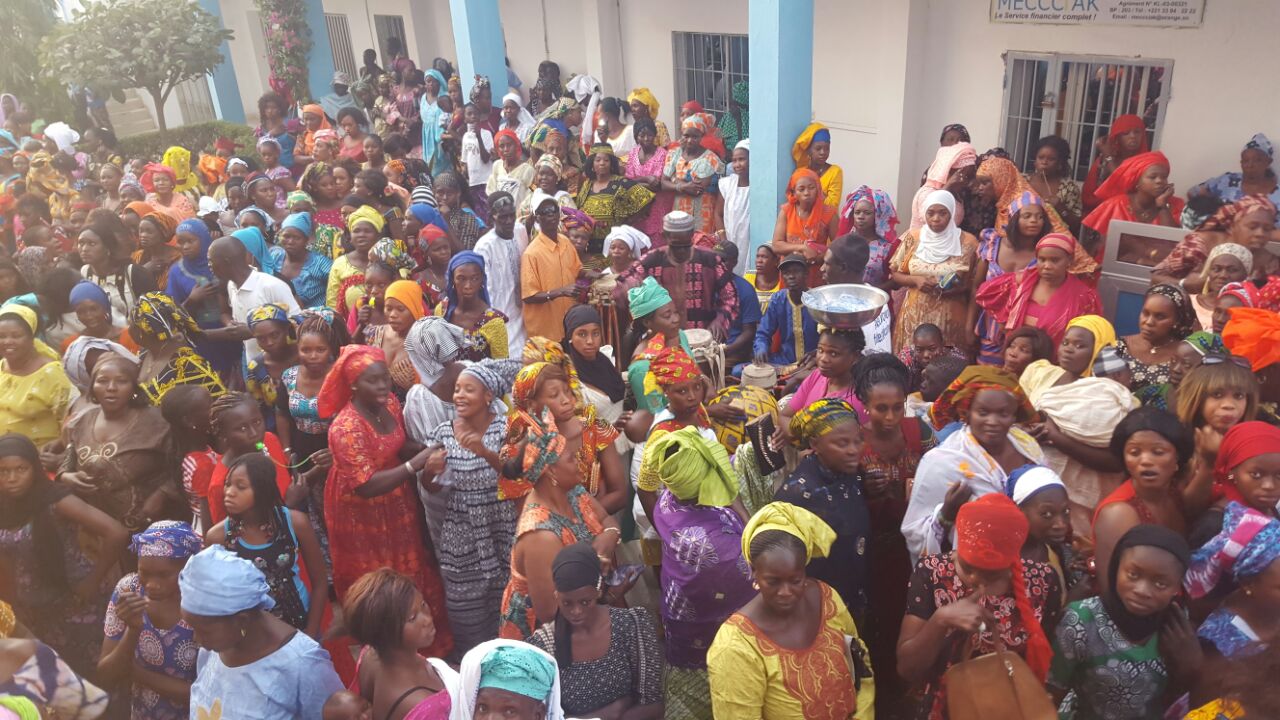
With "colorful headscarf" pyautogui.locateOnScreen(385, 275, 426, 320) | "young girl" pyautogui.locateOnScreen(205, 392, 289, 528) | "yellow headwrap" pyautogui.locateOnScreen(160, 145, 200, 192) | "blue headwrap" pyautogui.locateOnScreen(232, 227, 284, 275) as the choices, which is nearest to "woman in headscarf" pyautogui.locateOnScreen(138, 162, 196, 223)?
"yellow headwrap" pyautogui.locateOnScreen(160, 145, 200, 192)

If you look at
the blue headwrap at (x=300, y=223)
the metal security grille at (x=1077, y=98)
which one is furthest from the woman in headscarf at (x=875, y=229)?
the blue headwrap at (x=300, y=223)

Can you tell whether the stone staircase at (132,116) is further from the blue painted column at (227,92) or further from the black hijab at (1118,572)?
the black hijab at (1118,572)

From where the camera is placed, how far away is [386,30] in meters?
19.9

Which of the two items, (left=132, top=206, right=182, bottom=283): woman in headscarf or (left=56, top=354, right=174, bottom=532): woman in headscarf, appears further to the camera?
(left=132, top=206, right=182, bottom=283): woman in headscarf

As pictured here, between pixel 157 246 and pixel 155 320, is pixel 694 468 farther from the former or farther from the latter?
pixel 157 246

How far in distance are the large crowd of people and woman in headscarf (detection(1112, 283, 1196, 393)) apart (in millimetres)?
26

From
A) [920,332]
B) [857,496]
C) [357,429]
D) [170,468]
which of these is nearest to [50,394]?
[170,468]

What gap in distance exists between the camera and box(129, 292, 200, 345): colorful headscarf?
17.6 feet

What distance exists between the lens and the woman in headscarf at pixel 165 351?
16.9ft

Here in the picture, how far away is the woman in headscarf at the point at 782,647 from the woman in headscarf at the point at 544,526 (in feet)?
2.70

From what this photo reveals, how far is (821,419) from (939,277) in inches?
116

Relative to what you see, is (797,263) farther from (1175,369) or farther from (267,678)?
(267,678)

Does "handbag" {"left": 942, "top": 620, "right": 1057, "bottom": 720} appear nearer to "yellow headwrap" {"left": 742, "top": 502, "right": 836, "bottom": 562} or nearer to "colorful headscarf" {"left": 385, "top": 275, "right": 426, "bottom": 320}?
"yellow headwrap" {"left": 742, "top": 502, "right": 836, "bottom": 562}

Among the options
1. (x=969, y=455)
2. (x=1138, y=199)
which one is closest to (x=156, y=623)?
(x=969, y=455)
